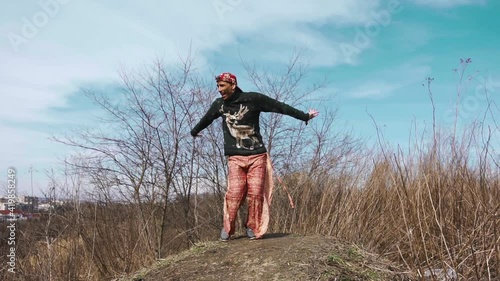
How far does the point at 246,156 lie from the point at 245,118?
0.36 metres

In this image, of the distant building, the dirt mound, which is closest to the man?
the dirt mound

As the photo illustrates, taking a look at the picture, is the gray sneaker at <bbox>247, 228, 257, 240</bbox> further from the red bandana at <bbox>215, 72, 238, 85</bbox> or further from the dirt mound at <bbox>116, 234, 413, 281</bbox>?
the red bandana at <bbox>215, 72, 238, 85</bbox>

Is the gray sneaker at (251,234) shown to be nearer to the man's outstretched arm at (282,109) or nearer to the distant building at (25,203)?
the man's outstretched arm at (282,109)

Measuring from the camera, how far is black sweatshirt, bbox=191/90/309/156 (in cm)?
420

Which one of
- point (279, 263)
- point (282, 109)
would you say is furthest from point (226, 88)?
point (279, 263)

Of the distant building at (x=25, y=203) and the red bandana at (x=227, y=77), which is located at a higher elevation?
the red bandana at (x=227, y=77)

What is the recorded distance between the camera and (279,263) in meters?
3.29

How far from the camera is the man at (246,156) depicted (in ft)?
13.7

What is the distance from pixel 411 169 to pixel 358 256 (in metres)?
1.40

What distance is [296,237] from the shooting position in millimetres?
3990

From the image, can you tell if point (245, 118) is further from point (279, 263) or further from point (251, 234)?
point (279, 263)

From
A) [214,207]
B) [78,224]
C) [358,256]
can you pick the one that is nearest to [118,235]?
[78,224]

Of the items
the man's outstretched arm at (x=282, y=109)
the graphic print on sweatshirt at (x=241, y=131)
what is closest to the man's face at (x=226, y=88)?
the graphic print on sweatshirt at (x=241, y=131)

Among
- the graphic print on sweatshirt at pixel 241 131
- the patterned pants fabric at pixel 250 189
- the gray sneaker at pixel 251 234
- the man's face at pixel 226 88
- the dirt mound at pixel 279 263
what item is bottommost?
the dirt mound at pixel 279 263
